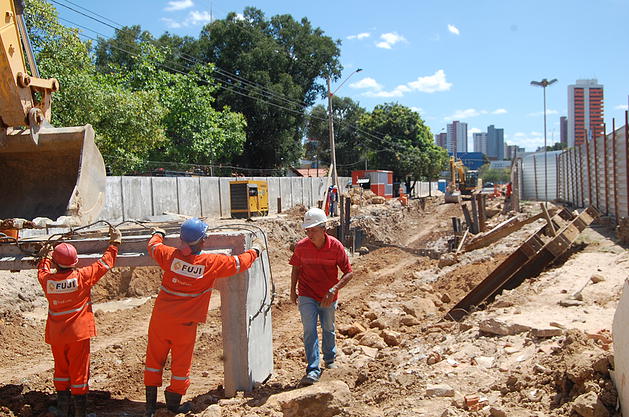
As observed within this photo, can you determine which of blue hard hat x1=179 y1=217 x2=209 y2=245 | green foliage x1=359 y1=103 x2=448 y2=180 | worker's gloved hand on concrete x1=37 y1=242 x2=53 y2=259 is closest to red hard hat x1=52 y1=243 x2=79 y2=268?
worker's gloved hand on concrete x1=37 y1=242 x2=53 y2=259

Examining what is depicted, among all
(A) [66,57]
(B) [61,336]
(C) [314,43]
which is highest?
(C) [314,43]

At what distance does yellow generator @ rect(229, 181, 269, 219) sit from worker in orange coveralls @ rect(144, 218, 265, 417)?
18162mm

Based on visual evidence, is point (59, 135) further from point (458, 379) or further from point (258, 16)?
point (258, 16)

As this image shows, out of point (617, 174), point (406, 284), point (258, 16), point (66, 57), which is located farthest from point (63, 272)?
point (258, 16)

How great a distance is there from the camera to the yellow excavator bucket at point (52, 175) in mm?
6926

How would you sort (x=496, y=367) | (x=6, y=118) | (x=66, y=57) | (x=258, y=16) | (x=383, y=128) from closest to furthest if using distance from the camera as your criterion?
(x=496, y=367) < (x=6, y=118) < (x=66, y=57) < (x=258, y=16) < (x=383, y=128)

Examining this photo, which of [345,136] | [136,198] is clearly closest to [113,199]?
[136,198]

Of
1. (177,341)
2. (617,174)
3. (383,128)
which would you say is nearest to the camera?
(177,341)

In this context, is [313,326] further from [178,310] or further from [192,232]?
[192,232]

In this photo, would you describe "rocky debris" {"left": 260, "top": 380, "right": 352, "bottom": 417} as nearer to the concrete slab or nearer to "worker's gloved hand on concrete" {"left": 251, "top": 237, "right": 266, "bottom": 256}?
"worker's gloved hand on concrete" {"left": 251, "top": 237, "right": 266, "bottom": 256}

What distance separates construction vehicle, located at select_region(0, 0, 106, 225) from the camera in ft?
21.7

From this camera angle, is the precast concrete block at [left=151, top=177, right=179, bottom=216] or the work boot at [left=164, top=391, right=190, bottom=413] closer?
the work boot at [left=164, top=391, right=190, bottom=413]

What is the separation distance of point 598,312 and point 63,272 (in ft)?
17.7

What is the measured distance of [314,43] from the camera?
4269 cm
